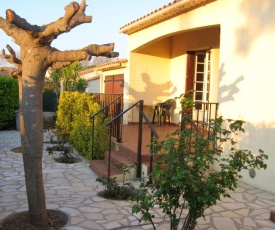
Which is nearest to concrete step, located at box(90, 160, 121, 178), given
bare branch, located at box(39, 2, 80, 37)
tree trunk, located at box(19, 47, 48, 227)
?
tree trunk, located at box(19, 47, 48, 227)

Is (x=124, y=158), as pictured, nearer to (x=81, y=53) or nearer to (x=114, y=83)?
(x=81, y=53)

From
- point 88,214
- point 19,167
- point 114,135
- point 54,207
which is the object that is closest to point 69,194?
point 54,207

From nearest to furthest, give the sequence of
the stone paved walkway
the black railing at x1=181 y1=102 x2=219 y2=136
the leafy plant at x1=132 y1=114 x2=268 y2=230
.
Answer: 1. the leafy plant at x1=132 y1=114 x2=268 y2=230
2. the black railing at x1=181 y1=102 x2=219 y2=136
3. the stone paved walkway

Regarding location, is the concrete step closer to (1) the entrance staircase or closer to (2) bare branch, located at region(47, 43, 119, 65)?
(1) the entrance staircase

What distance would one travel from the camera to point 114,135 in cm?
771

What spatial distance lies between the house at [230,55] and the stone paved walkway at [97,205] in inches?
32.1

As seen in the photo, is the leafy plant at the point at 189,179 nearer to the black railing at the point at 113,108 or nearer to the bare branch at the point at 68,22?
the bare branch at the point at 68,22

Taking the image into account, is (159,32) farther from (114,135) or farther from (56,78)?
(56,78)

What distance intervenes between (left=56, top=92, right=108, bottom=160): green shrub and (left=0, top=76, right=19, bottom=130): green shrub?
3.44 m

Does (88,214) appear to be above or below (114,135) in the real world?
below

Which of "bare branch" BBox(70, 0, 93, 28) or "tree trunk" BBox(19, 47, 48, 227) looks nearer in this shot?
"bare branch" BBox(70, 0, 93, 28)

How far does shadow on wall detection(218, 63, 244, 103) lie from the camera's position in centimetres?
588

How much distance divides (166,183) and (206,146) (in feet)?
1.81

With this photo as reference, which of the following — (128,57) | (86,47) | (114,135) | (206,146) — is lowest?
(114,135)
